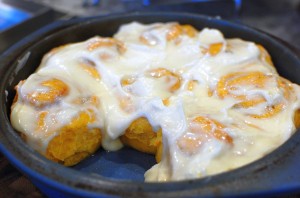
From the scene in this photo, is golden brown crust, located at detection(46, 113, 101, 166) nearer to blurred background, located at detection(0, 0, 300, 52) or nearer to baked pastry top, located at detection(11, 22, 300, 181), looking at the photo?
baked pastry top, located at detection(11, 22, 300, 181)

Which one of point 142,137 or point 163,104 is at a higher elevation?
point 163,104

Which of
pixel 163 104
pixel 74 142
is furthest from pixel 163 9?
pixel 74 142

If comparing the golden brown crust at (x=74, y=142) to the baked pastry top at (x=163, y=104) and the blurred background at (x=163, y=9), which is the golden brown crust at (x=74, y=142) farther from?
the blurred background at (x=163, y=9)

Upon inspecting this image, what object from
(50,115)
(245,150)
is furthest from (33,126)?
(245,150)

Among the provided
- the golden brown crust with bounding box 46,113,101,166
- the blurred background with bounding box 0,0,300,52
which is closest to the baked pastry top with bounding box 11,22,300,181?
the golden brown crust with bounding box 46,113,101,166

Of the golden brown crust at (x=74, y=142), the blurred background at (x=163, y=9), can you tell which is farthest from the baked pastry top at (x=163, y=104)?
the blurred background at (x=163, y=9)

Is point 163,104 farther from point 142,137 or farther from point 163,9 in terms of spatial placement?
point 163,9
